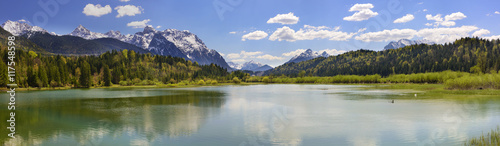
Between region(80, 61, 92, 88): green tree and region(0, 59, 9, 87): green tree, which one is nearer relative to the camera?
region(0, 59, 9, 87): green tree

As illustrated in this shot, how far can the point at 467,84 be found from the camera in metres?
90.6

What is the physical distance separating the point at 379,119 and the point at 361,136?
13.0m

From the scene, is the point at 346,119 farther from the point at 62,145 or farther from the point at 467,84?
the point at 467,84

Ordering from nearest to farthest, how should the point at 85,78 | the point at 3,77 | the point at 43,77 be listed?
the point at 3,77 < the point at 43,77 < the point at 85,78

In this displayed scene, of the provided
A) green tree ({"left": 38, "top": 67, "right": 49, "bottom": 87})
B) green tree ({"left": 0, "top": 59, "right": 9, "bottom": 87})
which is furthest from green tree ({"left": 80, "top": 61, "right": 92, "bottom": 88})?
green tree ({"left": 0, "top": 59, "right": 9, "bottom": 87})

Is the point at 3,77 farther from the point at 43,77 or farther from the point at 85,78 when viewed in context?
the point at 85,78

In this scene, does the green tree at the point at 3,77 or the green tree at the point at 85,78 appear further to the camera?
the green tree at the point at 85,78

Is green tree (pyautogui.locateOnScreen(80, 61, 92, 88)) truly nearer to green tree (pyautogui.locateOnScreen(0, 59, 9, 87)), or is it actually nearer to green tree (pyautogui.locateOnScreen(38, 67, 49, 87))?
green tree (pyautogui.locateOnScreen(38, 67, 49, 87))

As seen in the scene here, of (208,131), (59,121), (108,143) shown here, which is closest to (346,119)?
(208,131)

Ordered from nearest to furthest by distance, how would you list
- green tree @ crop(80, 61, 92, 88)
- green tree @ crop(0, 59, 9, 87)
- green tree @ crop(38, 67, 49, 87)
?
green tree @ crop(0, 59, 9, 87) < green tree @ crop(38, 67, 49, 87) < green tree @ crop(80, 61, 92, 88)

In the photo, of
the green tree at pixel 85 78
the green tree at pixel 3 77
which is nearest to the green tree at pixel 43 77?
the green tree at pixel 3 77

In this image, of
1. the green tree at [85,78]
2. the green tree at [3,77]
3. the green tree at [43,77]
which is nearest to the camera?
the green tree at [3,77]

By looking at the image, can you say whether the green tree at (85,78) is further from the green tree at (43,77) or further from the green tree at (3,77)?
the green tree at (3,77)

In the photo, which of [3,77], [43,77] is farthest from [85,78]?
[3,77]
